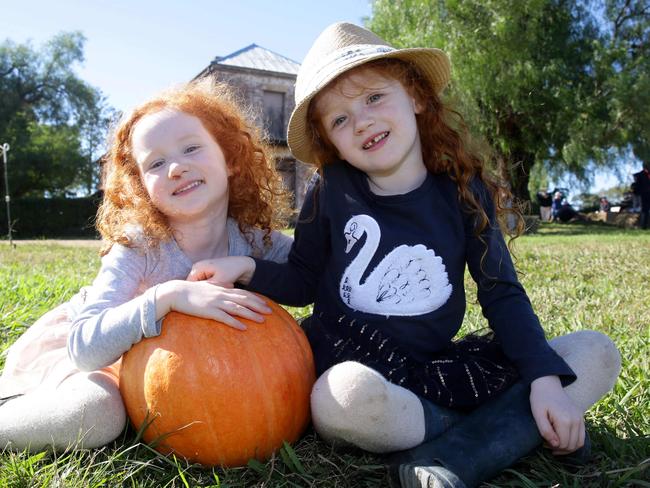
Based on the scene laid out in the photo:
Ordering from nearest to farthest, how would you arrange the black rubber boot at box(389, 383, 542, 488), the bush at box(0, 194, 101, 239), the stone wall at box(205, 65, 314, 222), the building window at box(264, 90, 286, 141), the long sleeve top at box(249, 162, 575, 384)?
the black rubber boot at box(389, 383, 542, 488) < the long sleeve top at box(249, 162, 575, 384) < the bush at box(0, 194, 101, 239) < the stone wall at box(205, 65, 314, 222) < the building window at box(264, 90, 286, 141)

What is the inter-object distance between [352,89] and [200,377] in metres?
1.20

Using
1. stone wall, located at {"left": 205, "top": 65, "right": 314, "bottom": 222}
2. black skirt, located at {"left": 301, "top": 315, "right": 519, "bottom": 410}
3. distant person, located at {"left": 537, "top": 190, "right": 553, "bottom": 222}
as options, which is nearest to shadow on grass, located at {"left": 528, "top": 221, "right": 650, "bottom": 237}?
distant person, located at {"left": 537, "top": 190, "right": 553, "bottom": 222}

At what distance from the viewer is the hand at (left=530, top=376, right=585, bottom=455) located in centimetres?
181

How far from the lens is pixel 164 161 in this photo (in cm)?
235

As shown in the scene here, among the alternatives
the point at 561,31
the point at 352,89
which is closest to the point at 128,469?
the point at 352,89

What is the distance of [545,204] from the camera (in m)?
29.4

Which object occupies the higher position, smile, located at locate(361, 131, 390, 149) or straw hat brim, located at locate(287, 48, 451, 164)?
straw hat brim, located at locate(287, 48, 451, 164)

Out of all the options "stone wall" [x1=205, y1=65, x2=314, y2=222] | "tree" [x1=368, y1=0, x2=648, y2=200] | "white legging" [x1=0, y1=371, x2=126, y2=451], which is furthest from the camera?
"stone wall" [x1=205, y1=65, x2=314, y2=222]

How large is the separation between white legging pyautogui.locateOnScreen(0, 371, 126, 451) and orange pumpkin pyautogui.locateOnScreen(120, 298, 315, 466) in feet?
0.23

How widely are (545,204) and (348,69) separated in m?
29.2

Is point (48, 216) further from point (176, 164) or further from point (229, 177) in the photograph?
point (176, 164)

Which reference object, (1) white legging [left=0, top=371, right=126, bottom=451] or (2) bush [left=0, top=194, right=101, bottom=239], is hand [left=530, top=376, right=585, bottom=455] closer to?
(1) white legging [left=0, top=371, right=126, bottom=451]

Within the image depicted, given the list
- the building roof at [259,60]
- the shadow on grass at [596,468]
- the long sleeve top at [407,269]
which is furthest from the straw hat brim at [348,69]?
the building roof at [259,60]

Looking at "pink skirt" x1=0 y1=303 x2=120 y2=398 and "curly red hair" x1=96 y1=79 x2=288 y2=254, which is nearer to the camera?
"pink skirt" x1=0 y1=303 x2=120 y2=398
